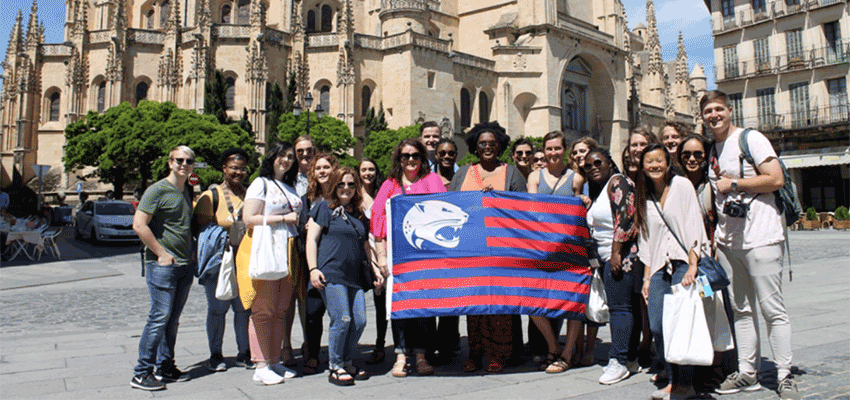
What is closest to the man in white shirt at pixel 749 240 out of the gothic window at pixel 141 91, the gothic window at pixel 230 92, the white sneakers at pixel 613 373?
the white sneakers at pixel 613 373

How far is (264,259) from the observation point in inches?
190

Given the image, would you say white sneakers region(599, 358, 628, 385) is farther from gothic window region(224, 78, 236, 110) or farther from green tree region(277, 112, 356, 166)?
gothic window region(224, 78, 236, 110)

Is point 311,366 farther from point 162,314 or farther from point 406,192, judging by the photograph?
point 406,192

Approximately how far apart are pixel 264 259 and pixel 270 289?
0.33 m

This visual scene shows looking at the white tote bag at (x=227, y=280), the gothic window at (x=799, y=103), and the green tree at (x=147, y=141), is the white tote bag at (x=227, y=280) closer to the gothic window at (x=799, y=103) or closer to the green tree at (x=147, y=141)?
the green tree at (x=147, y=141)

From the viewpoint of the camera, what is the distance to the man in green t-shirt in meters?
4.79

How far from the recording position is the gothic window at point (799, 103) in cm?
3271

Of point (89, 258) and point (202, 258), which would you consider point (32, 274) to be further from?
point (202, 258)

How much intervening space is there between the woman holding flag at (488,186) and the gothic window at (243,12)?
41.6m

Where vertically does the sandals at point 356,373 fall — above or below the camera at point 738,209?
below

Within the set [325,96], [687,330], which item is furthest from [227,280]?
[325,96]

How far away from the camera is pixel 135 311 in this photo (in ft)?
30.7

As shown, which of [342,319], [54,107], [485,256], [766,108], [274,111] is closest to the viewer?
[342,319]

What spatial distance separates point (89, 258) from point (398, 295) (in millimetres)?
16180
